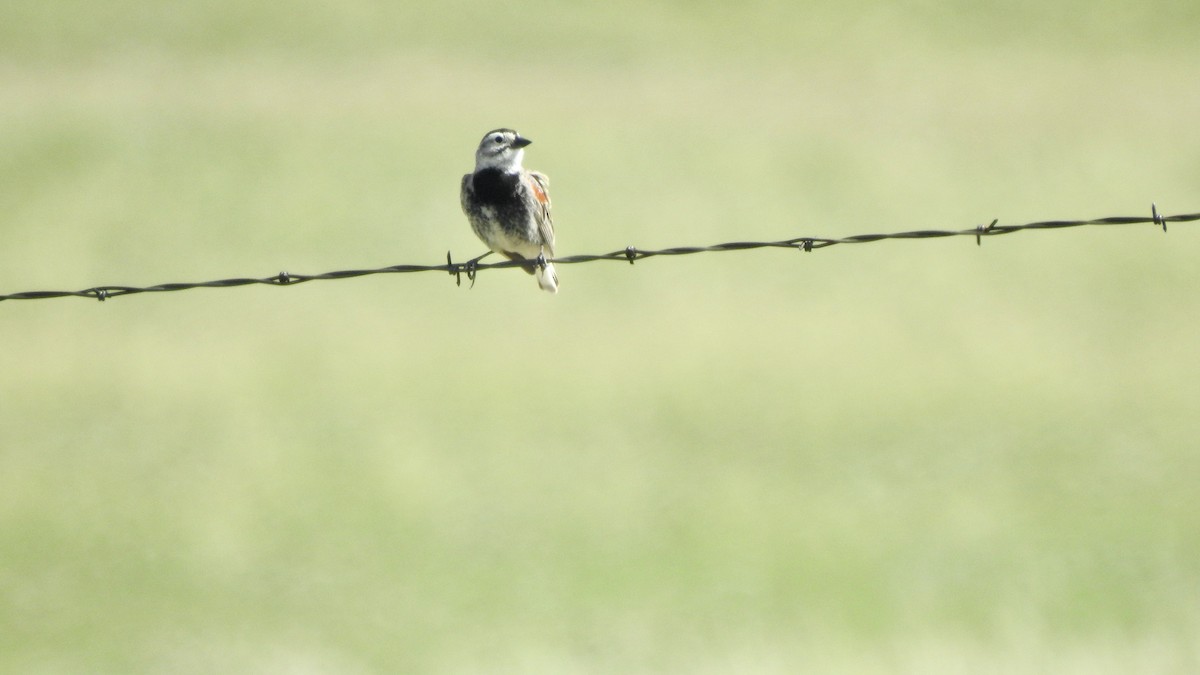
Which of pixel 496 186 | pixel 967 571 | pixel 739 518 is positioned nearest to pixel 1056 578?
pixel 967 571

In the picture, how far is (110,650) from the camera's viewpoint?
22.4 meters

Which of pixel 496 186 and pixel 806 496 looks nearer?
pixel 496 186

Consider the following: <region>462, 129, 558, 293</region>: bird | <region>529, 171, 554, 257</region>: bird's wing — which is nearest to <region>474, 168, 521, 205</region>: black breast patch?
<region>462, 129, 558, 293</region>: bird

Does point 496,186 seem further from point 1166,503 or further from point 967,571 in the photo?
point 1166,503

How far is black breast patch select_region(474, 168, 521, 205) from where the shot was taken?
1201 cm

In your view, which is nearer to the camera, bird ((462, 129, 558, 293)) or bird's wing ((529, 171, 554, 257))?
bird ((462, 129, 558, 293))

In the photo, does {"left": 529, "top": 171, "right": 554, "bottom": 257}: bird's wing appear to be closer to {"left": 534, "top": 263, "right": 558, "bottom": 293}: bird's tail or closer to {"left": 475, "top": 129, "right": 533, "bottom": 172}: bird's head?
{"left": 475, "top": 129, "right": 533, "bottom": 172}: bird's head

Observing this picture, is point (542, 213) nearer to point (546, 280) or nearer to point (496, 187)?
point (496, 187)

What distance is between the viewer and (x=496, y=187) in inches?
474

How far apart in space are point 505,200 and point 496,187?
0.43 ft

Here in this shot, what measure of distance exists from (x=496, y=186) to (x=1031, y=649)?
1428 centimetres

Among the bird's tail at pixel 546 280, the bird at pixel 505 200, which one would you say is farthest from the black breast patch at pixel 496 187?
the bird's tail at pixel 546 280

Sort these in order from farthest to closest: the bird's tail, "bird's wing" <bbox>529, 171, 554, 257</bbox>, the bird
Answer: "bird's wing" <bbox>529, 171, 554, 257</bbox> < the bird < the bird's tail

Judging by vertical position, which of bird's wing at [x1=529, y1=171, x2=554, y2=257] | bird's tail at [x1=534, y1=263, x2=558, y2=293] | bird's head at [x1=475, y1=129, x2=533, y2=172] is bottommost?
bird's tail at [x1=534, y1=263, x2=558, y2=293]
